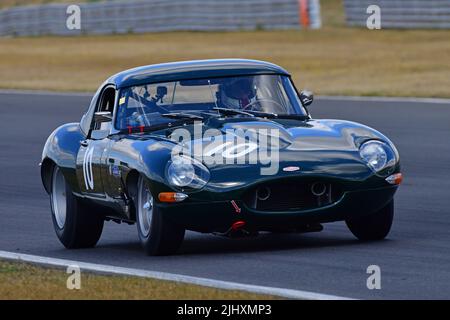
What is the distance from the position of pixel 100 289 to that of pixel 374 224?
259cm

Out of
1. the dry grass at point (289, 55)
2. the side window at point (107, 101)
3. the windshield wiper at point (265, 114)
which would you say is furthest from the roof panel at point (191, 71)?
the dry grass at point (289, 55)

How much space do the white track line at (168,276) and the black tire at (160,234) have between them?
474 mm

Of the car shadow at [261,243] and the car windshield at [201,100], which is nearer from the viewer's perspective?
the car shadow at [261,243]

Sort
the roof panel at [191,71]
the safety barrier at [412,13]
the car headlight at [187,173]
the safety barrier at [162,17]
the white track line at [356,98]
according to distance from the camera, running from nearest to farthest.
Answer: the car headlight at [187,173] < the roof panel at [191,71] < the white track line at [356,98] < the safety barrier at [412,13] < the safety barrier at [162,17]

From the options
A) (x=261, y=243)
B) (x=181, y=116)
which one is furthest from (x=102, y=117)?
(x=261, y=243)

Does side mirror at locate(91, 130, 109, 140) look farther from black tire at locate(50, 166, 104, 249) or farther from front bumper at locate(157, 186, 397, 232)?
front bumper at locate(157, 186, 397, 232)

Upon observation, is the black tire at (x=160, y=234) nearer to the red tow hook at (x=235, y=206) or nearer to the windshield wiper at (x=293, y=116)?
the red tow hook at (x=235, y=206)

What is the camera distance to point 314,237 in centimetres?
988

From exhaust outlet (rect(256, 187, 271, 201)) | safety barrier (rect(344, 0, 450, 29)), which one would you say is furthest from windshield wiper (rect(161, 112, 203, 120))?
safety barrier (rect(344, 0, 450, 29))

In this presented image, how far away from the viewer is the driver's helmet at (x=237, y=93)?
970 centimetres

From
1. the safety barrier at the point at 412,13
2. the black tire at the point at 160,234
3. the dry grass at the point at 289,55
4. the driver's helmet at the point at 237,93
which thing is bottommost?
the dry grass at the point at 289,55

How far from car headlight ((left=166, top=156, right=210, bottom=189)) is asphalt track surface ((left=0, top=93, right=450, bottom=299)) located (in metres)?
0.52

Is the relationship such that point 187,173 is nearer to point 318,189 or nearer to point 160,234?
point 160,234
